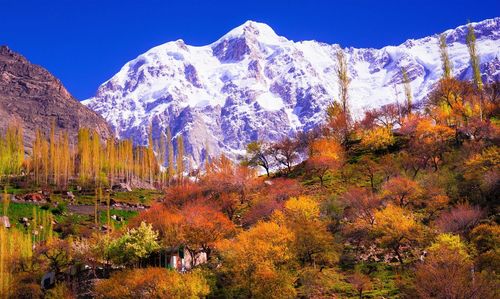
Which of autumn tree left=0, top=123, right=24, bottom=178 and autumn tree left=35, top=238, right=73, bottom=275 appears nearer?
autumn tree left=35, top=238, right=73, bottom=275

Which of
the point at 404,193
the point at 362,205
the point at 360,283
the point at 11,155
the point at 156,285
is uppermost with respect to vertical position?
the point at 11,155

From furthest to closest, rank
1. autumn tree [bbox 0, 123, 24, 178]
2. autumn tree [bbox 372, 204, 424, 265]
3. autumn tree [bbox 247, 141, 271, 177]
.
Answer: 1. autumn tree [bbox 0, 123, 24, 178]
2. autumn tree [bbox 247, 141, 271, 177]
3. autumn tree [bbox 372, 204, 424, 265]

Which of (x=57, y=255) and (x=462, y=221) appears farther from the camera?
(x=57, y=255)

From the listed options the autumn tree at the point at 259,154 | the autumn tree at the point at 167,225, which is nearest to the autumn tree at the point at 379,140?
the autumn tree at the point at 259,154

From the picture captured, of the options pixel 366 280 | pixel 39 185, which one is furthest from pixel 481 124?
pixel 39 185

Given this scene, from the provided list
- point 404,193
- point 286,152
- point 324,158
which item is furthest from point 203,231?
point 286,152

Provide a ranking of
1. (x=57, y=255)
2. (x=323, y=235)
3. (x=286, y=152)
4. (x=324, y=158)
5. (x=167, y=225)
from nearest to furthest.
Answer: (x=323, y=235), (x=57, y=255), (x=167, y=225), (x=324, y=158), (x=286, y=152)

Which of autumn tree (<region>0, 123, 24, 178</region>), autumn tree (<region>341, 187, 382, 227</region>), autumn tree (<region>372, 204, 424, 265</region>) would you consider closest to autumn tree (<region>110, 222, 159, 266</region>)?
autumn tree (<region>341, 187, 382, 227</region>)

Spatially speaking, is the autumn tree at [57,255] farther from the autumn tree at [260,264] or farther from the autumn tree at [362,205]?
the autumn tree at [362,205]

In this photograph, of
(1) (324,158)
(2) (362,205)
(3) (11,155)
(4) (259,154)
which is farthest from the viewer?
(3) (11,155)

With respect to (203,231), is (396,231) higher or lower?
lower

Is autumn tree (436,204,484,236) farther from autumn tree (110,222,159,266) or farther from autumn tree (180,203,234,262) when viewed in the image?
autumn tree (110,222,159,266)

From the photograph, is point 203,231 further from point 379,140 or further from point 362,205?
point 379,140

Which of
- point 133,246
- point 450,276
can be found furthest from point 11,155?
point 450,276
